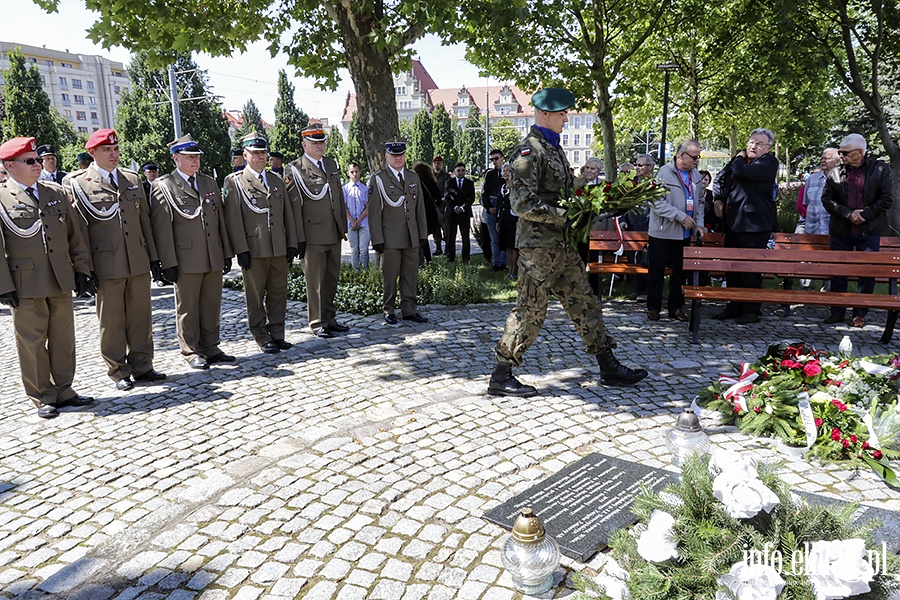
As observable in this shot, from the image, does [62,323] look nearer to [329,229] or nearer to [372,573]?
[329,229]

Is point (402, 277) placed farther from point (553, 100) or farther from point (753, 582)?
point (753, 582)

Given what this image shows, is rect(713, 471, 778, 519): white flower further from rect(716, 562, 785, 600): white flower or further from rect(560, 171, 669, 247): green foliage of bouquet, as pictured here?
rect(560, 171, 669, 247): green foliage of bouquet

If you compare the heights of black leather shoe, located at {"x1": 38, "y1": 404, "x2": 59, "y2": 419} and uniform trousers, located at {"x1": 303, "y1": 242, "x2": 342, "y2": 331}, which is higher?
uniform trousers, located at {"x1": 303, "y1": 242, "x2": 342, "y2": 331}

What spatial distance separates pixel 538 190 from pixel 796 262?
3.81m

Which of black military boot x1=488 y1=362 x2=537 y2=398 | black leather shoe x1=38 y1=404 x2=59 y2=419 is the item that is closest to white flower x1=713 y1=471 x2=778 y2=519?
black military boot x1=488 y1=362 x2=537 y2=398

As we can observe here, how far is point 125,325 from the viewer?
6.40 meters

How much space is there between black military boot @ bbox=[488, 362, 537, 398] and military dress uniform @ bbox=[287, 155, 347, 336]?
2937 mm

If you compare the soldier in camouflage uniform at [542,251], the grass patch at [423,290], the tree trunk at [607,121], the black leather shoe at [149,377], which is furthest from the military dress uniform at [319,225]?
the tree trunk at [607,121]

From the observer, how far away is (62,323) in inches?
225

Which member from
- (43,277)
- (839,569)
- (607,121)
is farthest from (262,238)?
(607,121)

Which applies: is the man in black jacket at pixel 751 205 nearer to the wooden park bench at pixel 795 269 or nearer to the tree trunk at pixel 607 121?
the wooden park bench at pixel 795 269

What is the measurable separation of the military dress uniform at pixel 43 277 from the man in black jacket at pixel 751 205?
23.1ft

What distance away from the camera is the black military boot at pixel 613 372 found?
229 inches

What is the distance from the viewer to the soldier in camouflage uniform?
525 cm
